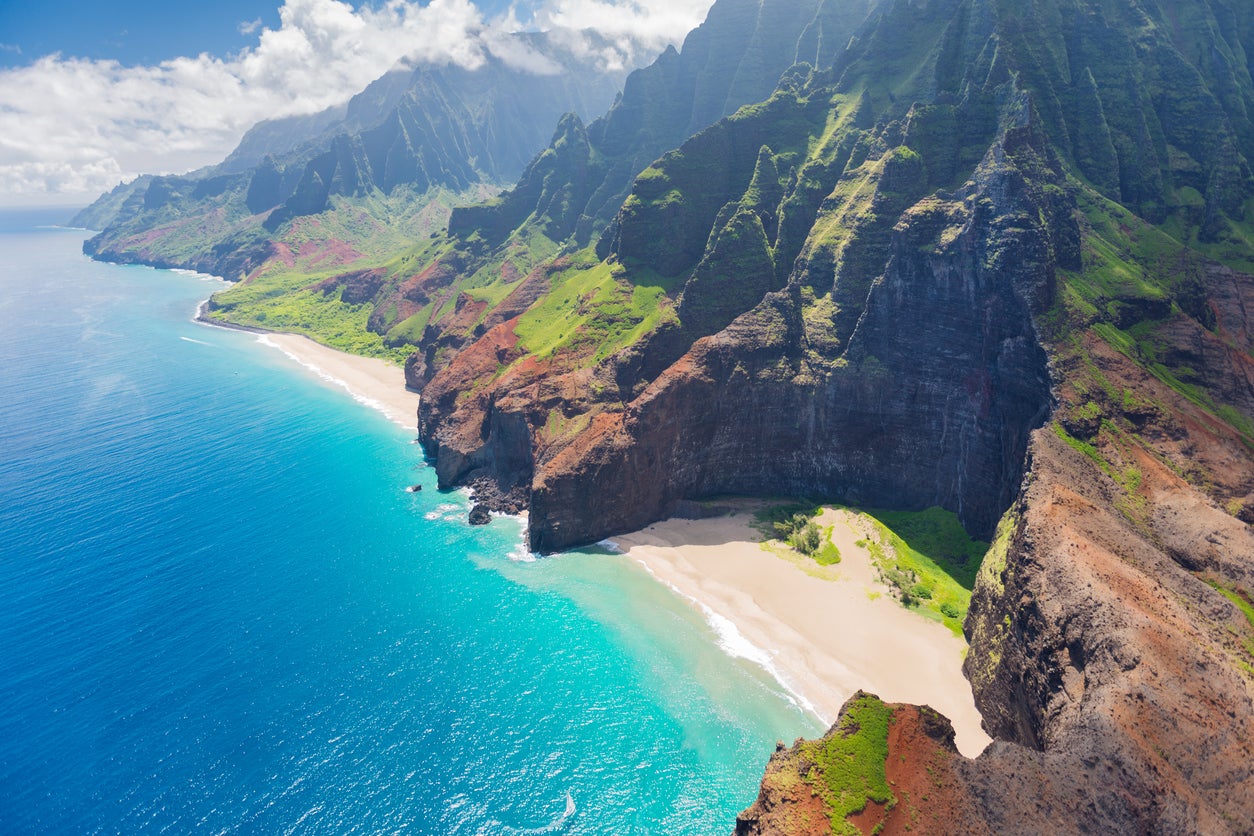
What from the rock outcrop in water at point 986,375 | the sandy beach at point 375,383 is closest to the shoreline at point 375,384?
the sandy beach at point 375,383

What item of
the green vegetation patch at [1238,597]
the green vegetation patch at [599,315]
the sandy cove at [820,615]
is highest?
the green vegetation patch at [599,315]

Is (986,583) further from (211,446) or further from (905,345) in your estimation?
(211,446)

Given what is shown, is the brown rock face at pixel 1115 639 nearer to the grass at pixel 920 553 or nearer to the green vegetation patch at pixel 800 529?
the grass at pixel 920 553

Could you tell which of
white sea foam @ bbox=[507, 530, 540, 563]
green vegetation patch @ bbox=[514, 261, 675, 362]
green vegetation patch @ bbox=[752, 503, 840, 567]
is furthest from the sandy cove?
green vegetation patch @ bbox=[514, 261, 675, 362]

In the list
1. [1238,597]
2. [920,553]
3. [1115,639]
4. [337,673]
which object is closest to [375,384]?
[337,673]

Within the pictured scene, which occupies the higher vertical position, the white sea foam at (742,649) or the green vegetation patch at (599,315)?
the green vegetation patch at (599,315)

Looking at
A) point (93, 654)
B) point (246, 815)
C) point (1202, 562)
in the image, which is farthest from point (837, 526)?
point (93, 654)
